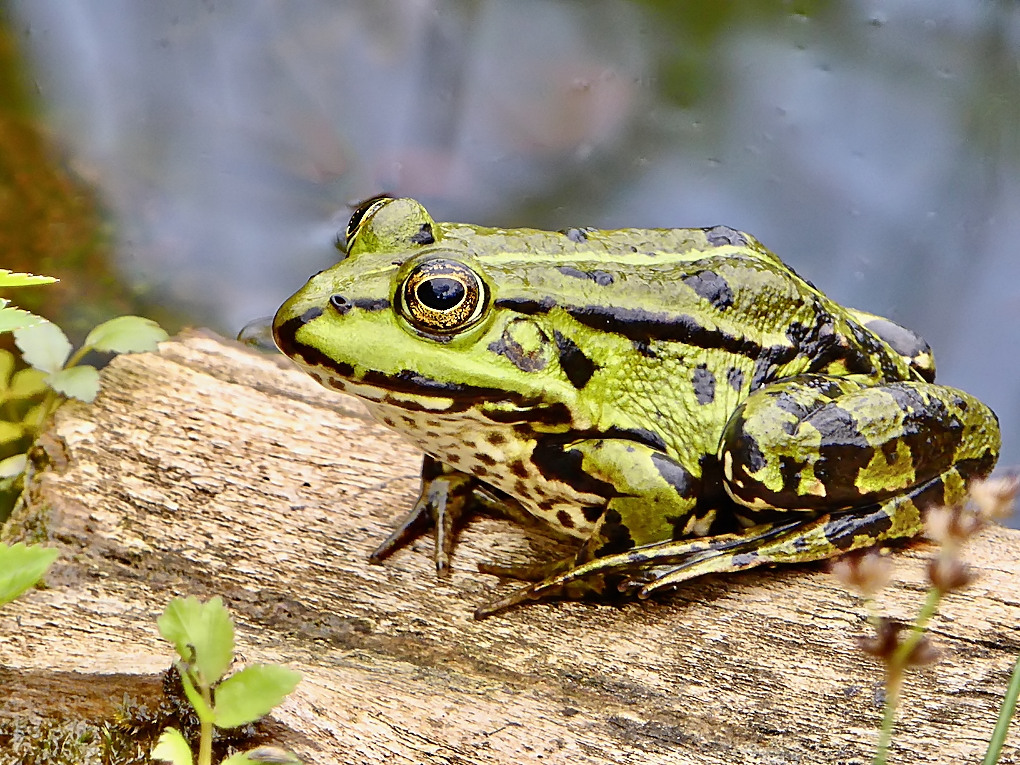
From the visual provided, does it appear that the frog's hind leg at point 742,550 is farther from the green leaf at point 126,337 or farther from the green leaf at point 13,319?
the green leaf at point 126,337

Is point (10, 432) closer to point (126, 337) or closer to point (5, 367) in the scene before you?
point (5, 367)

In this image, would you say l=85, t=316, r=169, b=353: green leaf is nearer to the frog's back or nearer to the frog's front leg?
the frog's back

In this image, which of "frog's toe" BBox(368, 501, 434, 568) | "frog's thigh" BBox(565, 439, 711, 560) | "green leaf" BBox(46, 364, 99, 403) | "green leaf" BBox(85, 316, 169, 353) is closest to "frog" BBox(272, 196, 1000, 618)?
"frog's thigh" BBox(565, 439, 711, 560)

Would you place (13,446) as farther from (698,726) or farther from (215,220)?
(698,726)

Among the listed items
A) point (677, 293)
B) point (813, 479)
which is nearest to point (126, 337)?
point (677, 293)

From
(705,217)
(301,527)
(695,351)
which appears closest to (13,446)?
(301,527)

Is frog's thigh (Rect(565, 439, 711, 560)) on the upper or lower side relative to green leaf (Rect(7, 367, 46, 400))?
lower
